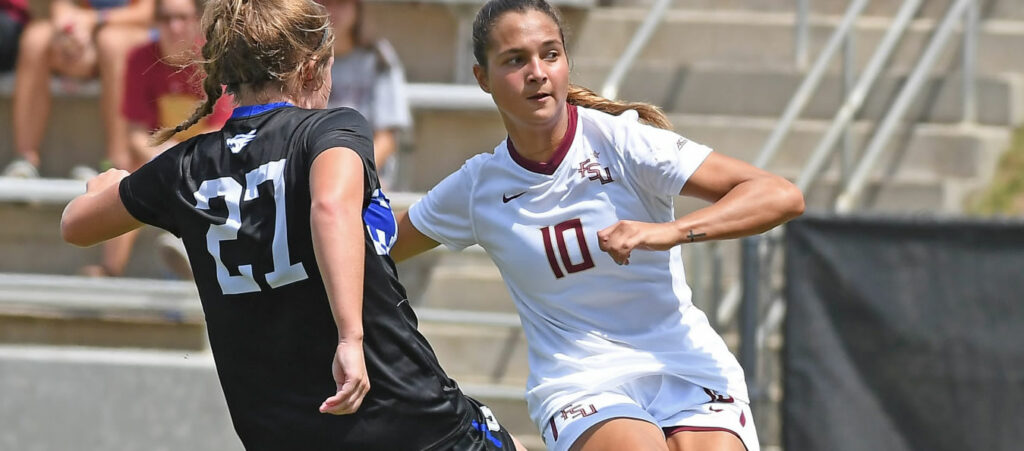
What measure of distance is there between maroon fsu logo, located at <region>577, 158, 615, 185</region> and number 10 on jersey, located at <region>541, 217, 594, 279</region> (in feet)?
0.38

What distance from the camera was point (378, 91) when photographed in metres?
6.99

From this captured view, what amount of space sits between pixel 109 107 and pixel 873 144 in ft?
13.2

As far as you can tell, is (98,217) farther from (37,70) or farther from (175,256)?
(37,70)

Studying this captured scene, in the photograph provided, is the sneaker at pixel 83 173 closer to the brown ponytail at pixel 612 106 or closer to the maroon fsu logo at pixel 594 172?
the brown ponytail at pixel 612 106

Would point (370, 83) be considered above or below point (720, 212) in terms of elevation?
below

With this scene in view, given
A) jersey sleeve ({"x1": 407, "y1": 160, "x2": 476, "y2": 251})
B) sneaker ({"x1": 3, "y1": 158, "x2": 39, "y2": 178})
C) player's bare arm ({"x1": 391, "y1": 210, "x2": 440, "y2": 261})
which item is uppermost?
jersey sleeve ({"x1": 407, "y1": 160, "x2": 476, "y2": 251})

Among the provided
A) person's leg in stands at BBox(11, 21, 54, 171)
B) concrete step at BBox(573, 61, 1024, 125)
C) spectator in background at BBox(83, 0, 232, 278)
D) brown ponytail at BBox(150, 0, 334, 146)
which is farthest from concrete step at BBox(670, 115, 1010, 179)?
brown ponytail at BBox(150, 0, 334, 146)

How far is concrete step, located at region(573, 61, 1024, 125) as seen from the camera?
784 cm

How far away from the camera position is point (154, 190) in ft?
9.95

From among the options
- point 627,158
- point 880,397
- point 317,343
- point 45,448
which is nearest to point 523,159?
point 627,158

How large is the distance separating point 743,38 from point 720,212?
17.2ft

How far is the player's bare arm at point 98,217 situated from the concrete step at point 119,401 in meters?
3.49

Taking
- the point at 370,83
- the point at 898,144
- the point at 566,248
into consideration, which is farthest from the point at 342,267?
the point at 898,144

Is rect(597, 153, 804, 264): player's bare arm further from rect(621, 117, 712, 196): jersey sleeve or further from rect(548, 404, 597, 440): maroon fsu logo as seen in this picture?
rect(548, 404, 597, 440): maroon fsu logo
